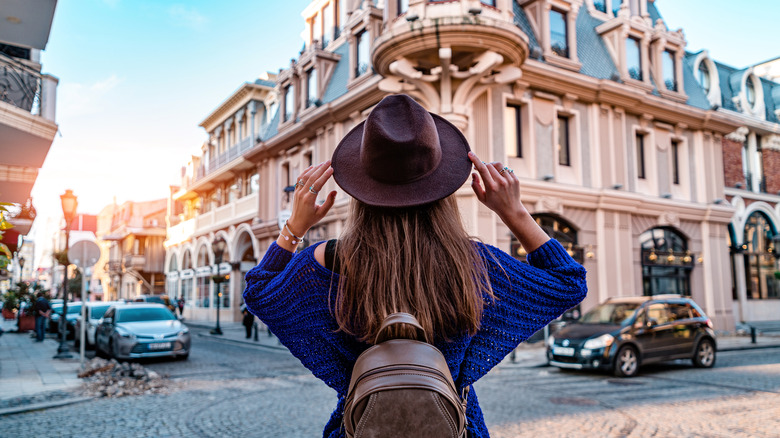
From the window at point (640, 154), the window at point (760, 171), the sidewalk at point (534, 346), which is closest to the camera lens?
the sidewalk at point (534, 346)

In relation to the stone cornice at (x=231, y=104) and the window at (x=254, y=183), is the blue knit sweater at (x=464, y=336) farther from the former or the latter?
the stone cornice at (x=231, y=104)

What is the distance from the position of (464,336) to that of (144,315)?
15450 millimetres

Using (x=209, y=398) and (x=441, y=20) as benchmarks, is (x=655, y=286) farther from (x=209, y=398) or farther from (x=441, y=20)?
(x=209, y=398)

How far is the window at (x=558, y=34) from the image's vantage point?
63.1 ft

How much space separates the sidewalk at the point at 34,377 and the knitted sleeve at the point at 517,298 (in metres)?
8.63

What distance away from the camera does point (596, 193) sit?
19109 millimetres

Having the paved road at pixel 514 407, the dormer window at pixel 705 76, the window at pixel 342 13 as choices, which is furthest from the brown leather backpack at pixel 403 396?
the dormer window at pixel 705 76

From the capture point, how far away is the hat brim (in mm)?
1654

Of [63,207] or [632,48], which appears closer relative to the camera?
[63,207]

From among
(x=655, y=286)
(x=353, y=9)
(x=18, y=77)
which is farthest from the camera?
(x=353, y=9)

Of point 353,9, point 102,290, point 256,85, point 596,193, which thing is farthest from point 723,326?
point 102,290

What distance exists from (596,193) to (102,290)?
219 feet

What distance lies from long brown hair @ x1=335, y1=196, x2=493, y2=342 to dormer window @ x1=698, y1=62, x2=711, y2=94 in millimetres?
27248

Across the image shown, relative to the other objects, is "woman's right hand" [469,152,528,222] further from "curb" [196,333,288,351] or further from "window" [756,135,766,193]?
"window" [756,135,766,193]
